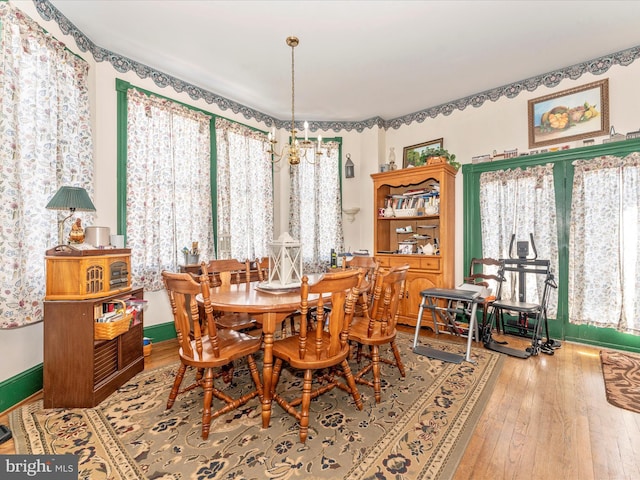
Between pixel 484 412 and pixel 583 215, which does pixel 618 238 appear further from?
pixel 484 412

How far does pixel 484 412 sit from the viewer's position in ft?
6.73

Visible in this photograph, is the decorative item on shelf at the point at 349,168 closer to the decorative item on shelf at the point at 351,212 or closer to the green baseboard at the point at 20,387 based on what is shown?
the decorative item on shelf at the point at 351,212

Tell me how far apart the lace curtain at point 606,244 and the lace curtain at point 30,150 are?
5.12 m

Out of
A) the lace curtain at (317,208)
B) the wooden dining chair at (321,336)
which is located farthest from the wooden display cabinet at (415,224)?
the wooden dining chair at (321,336)

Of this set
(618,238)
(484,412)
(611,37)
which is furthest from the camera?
(618,238)

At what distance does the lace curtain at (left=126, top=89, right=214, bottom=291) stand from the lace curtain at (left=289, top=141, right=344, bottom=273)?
1.44 meters

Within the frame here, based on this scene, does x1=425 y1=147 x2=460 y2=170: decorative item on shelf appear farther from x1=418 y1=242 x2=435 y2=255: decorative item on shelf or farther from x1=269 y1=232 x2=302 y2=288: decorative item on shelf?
x1=269 y1=232 x2=302 y2=288: decorative item on shelf

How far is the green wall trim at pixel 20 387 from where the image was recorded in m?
2.10

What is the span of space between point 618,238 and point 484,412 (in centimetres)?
257

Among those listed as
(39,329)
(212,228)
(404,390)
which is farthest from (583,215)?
(39,329)

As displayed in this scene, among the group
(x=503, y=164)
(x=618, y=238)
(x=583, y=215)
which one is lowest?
(x=618, y=238)

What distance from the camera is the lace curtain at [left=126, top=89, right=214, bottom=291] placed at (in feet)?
10.7

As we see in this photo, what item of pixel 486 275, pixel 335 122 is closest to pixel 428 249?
pixel 486 275

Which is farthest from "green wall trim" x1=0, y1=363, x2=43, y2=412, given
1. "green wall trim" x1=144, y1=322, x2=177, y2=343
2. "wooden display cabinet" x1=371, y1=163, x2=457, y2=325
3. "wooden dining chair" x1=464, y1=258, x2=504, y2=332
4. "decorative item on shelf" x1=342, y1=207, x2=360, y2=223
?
"wooden dining chair" x1=464, y1=258, x2=504, y2=332
